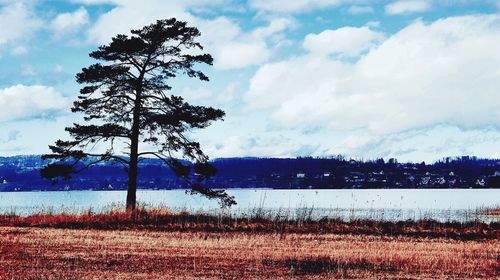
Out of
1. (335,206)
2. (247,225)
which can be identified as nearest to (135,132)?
(247,225)

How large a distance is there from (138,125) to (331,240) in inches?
570

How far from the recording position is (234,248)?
69.8 feet

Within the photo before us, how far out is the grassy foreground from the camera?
16641mm

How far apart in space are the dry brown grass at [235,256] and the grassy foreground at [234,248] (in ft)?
0.09

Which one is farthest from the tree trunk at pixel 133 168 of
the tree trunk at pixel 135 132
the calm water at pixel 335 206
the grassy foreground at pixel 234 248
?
the grassy foreground at pixel 234 248

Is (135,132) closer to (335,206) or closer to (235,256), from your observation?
(235,256)

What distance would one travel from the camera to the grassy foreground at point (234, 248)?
1664 cm

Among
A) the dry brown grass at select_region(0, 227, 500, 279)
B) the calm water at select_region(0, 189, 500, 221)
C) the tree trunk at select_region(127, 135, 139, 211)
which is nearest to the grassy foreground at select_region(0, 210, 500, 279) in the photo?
the dry brown grass at select_region(0, 227, 500, 279)

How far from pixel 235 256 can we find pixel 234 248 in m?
1.91

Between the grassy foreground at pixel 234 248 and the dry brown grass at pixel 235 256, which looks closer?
the dry brown grass at pixel 235 256

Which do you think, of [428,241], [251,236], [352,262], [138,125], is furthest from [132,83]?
[352,262]

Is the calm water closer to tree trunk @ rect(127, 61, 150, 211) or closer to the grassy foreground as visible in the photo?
tree trunk @ rect(127, 61, 150, 211)

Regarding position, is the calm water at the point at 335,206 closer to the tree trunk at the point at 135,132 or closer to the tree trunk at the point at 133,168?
the tree trunk at the point at 133,168

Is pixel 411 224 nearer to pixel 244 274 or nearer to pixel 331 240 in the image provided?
pixel 331 240
